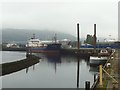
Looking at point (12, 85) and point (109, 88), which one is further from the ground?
point (109, 88)

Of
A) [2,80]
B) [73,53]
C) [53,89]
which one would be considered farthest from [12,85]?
[73,53]

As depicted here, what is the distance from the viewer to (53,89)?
18.7 meters

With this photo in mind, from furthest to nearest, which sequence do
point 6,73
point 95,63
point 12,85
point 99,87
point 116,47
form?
point 116,47 < point 95,63 < point 6,73 < point 12,85 < point 99,87

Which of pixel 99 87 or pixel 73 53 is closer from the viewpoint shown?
pixel 99 87

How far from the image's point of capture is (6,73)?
27.5 m

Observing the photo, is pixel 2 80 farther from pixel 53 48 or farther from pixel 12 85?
pixel 53 48

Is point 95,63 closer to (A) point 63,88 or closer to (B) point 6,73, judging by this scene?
(B) point 6,73

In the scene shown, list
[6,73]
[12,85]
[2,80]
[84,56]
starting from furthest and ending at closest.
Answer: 1. [84,56]
2. [6,73]
3. [2,80]
4. [12,85]

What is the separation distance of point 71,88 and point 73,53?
4707 cm

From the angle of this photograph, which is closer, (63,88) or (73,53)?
(63,88)

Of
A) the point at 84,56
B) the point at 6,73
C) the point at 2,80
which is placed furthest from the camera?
the point at 84,56

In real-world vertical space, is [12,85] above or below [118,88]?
below

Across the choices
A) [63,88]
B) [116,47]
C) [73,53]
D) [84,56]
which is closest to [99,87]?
[63,88]

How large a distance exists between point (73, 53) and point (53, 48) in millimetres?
7119
